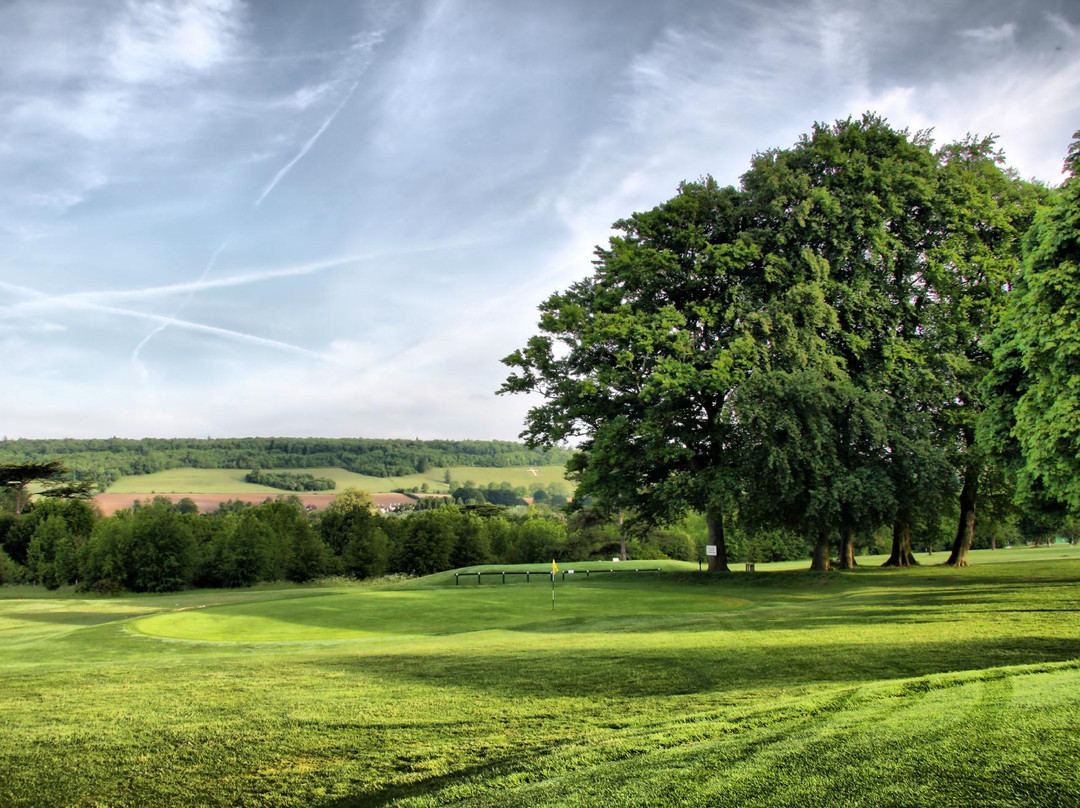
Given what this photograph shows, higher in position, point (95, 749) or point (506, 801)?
point (506, 801)

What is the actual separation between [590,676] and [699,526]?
86974 millimetres

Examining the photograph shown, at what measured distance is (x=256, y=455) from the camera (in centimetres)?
13925

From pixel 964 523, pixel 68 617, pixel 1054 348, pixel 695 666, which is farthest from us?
pixel 964 523

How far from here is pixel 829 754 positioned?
172 inches

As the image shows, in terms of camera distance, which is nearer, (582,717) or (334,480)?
(582,717)

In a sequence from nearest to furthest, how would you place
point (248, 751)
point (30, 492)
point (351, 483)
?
1. point (248, 751)
2. point (30, 492)
3. point (351, 483)

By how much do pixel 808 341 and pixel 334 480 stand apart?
365ft

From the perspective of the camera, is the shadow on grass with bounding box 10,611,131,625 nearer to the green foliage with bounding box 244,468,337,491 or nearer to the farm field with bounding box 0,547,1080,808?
the farm field with bounding box 0,547,1080,808

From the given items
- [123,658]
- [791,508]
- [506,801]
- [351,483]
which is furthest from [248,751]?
[351,483]

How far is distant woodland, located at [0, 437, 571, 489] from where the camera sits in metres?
127

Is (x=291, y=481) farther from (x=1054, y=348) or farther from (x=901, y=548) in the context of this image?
(x=1054, y=348)

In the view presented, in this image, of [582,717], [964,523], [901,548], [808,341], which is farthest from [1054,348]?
[901,548]

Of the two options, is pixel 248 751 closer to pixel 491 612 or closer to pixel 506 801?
pixel 506 801

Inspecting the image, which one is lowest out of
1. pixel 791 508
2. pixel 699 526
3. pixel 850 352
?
pixel 699 526
